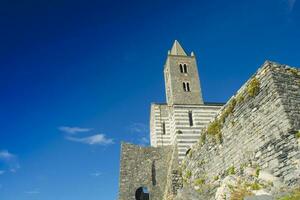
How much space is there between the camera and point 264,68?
11078 millimetres

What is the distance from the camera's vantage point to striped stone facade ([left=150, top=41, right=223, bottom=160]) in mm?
30562

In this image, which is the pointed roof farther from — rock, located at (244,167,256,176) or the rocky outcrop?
rock, located at (244,167,256,176)

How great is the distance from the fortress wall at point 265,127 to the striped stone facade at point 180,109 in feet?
46.5

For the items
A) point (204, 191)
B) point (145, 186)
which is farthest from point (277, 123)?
point (145, 186)

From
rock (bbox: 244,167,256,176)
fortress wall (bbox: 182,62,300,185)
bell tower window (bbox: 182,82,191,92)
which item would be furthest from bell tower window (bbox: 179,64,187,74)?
rock (bbox: 244,167,256,176)

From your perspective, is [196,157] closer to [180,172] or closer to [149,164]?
[180,172]

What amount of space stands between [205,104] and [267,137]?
22.7 m

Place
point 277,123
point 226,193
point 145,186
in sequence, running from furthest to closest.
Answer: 1. point 145,186
2. point 277,123
3. point 226,193

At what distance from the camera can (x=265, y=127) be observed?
1062 cm

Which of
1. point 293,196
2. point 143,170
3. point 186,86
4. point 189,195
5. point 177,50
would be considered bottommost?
point 293,196

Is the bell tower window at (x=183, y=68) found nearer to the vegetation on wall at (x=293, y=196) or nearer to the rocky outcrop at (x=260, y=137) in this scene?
the rocky outcrop at (x=260, y=137)

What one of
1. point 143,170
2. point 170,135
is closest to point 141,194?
point 143,170

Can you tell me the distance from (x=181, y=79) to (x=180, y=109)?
4.86 meters

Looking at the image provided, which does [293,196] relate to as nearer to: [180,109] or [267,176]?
[267,176]
